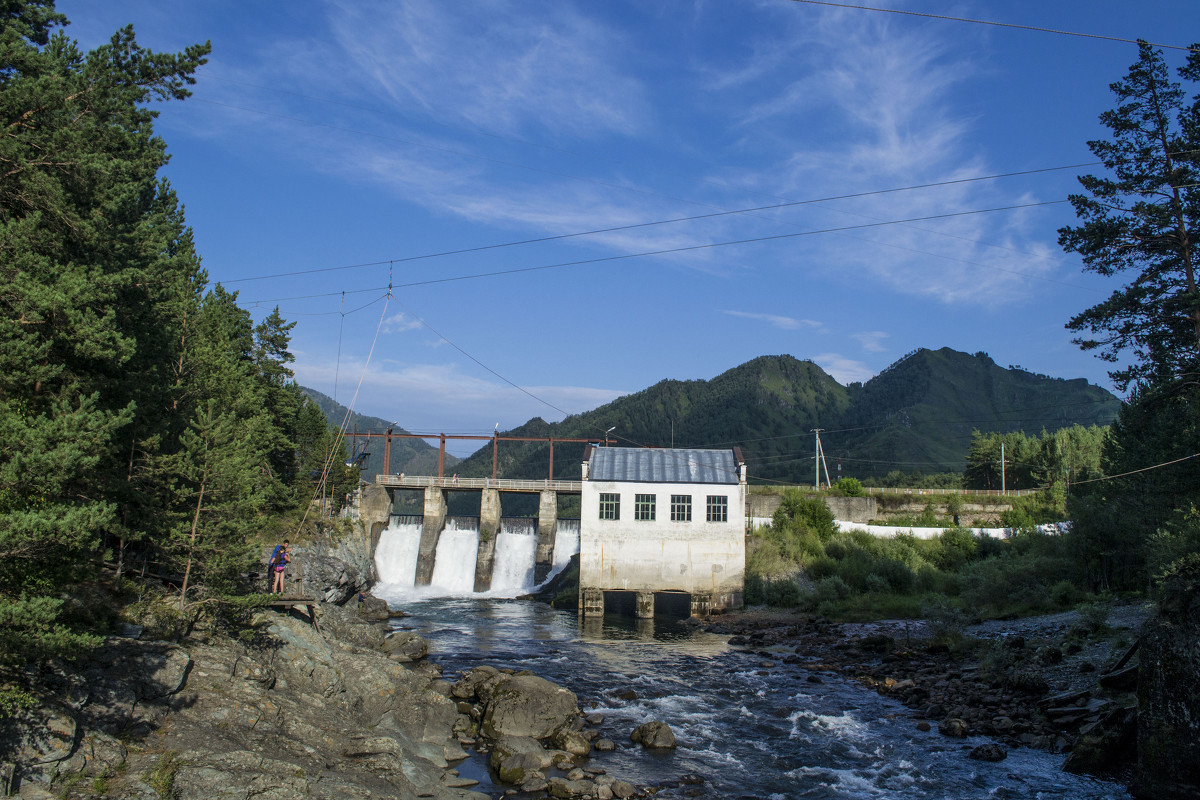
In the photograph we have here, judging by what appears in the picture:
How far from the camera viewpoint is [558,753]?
19.8 m

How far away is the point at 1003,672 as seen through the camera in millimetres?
25750

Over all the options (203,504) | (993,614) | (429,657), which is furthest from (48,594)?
(993,614)

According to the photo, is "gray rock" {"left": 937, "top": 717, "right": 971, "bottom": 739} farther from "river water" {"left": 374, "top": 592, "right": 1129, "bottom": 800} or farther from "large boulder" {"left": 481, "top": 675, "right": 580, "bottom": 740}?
"large boulder" {"left": 481, "top": 675, "right": 580, "bottom": 740}

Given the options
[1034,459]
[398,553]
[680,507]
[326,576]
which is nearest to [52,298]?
[326,576]

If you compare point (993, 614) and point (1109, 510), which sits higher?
point (1109, 510)

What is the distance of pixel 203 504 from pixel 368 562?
126 feet

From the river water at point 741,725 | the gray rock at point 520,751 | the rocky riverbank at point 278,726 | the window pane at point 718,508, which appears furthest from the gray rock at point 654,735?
the window pane at point 718,508

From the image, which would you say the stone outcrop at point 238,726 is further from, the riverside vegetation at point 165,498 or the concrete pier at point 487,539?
the concrete pier at point 487,539

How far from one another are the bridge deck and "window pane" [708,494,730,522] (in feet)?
61.3

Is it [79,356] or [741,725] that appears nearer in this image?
[79,356]

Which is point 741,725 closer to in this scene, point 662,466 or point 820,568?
point 662,466

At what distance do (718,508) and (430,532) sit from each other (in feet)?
92.5

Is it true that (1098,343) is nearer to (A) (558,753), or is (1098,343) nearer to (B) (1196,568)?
(B) (1196,568)

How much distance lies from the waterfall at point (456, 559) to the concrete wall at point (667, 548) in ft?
59.7
